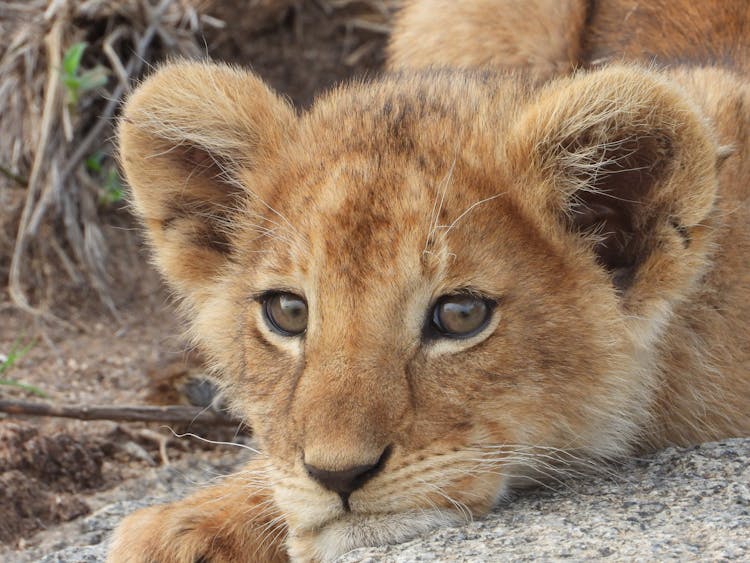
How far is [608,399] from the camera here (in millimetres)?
3215

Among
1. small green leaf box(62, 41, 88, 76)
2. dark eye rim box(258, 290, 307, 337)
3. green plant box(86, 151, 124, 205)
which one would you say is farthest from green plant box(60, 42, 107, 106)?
dark eye rim box(258, 290, 307, 337)

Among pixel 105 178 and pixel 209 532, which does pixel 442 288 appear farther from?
pixel 105 178

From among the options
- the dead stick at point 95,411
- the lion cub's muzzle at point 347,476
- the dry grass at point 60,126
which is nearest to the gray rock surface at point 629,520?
the lion cub's muzzle at point 347,476

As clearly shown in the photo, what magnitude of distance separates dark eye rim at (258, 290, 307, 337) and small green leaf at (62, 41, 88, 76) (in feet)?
10.5

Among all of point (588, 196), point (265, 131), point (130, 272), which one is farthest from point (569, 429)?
point (130, 272)

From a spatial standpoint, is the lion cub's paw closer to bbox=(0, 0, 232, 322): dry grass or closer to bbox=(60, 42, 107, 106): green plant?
bbox=(0, 0, 232, 322): dry grass

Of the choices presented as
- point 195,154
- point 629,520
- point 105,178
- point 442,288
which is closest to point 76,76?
point 105,178

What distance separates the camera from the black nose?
8.99 ft

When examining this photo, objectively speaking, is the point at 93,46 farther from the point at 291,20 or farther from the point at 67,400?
the point at 67,400

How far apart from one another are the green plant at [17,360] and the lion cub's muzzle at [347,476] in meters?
2.42

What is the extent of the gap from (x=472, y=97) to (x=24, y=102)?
365 cm

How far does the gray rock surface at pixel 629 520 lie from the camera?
2.68 m

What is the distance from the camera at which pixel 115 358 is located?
19.0 ft

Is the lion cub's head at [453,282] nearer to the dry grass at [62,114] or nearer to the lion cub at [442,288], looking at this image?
the lion cub at [442,288]
